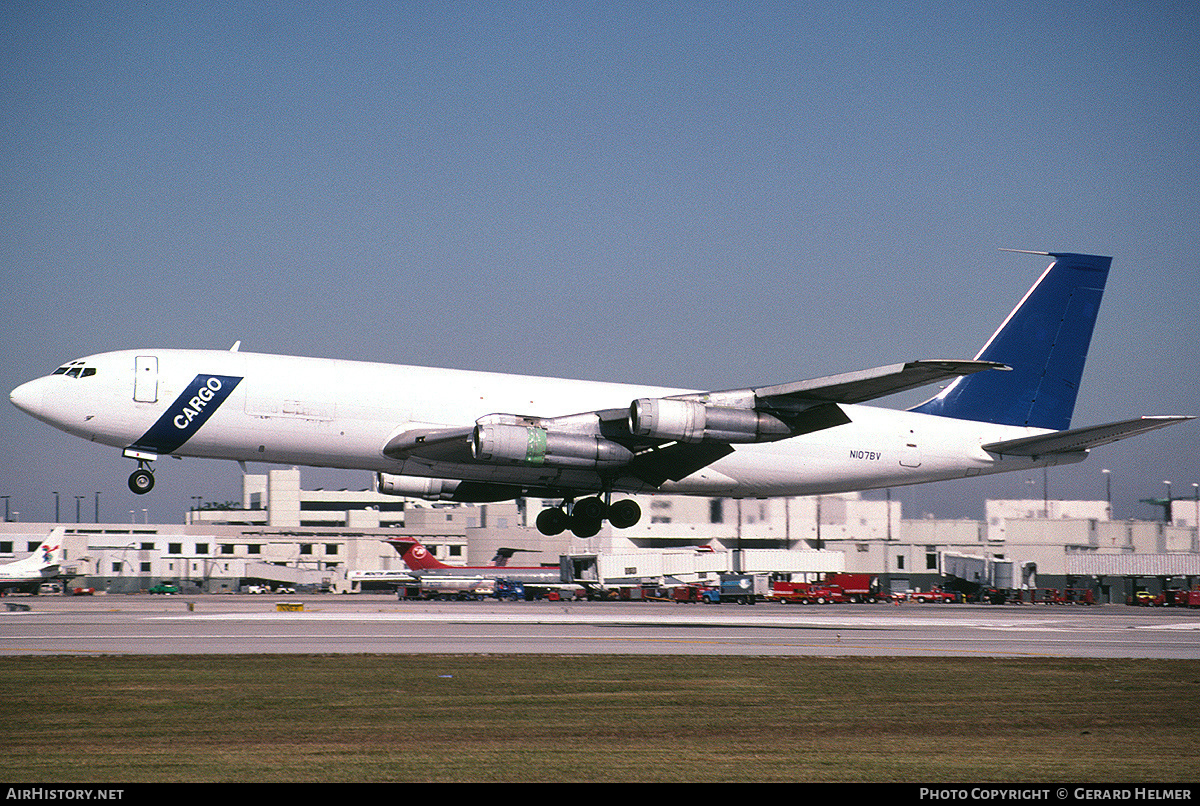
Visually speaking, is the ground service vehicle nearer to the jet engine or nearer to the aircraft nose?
the jet engine

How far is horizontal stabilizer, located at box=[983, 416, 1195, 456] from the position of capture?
A: 34.7m

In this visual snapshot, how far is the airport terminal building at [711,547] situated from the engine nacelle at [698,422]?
3451cm

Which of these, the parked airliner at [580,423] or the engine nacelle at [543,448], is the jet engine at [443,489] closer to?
→ the parked airliner at [580,423]

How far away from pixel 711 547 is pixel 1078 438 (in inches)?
2106

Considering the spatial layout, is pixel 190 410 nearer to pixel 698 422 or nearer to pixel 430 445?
pixel 430 445

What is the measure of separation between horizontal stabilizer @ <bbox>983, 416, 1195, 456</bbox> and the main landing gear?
13068 millimetres

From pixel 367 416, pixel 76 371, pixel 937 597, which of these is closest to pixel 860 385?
pixel 367 416

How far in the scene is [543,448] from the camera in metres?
35.1

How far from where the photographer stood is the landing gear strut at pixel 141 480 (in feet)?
115

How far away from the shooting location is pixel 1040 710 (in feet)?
72.3

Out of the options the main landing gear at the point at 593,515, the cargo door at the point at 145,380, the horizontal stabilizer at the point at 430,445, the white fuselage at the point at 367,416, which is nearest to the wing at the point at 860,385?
the white fuselage at the point at 367,416

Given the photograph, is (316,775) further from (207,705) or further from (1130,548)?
(1130,548)

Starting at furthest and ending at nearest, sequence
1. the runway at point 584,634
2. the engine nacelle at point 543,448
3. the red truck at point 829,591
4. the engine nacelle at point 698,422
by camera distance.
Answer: the red truck at point 829,591, the engine nacelle at point 698,422, the engine nacelle at point 543,448, the runway at point 584,634

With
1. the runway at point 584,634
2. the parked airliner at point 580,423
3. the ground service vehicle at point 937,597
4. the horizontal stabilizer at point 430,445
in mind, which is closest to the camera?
the runway at point 584,634
